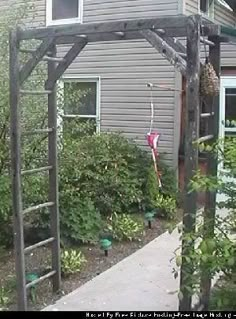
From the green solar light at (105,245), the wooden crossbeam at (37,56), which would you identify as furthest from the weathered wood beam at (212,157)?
the green solar light at (105,245)

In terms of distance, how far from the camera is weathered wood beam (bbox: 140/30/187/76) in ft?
12.4

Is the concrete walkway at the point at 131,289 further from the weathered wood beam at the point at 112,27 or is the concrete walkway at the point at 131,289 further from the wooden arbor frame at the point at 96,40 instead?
the weathered wood beam at the point at 112,27

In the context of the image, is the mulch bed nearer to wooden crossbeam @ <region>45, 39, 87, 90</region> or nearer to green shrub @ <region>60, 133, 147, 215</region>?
green shrub @ <region>60, 133, 147, 215</region>

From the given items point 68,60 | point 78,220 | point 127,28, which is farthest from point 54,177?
point 127,28

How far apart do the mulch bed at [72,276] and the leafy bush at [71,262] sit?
7 centimetres

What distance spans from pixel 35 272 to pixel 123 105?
18.3 ft

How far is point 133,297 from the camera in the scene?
4.92m

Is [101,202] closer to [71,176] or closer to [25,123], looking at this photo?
[71,176]

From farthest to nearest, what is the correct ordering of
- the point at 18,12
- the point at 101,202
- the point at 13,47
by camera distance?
1. the point at 101,202
2. the point at 18,12
3. the point at 13,47

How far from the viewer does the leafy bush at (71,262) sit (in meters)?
5.57

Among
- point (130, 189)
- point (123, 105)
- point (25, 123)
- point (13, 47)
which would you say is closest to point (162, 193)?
point (130, 189)

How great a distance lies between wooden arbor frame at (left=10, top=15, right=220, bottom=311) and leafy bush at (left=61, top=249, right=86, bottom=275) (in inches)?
17.3

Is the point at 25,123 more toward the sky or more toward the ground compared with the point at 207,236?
more toward the sky

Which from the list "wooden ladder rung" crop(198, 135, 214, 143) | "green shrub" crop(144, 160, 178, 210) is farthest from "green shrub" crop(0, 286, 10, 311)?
"green shrub" crop(144, 160, 178, 210)
